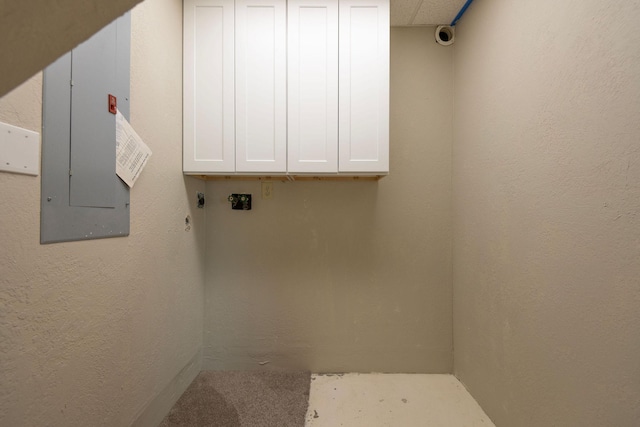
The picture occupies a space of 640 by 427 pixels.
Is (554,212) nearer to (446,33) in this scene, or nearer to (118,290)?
(446,33)

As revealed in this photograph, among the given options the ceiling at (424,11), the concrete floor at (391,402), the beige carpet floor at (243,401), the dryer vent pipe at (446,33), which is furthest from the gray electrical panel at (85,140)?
the dryer vent pipe at (446,33)

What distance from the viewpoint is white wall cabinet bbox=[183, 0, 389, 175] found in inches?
69.9

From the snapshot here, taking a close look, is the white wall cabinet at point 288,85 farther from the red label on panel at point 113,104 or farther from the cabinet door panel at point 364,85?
the red label on panel at point 113,104

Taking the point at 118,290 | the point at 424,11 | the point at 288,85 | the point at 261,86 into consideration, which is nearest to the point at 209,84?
the point at 261,86

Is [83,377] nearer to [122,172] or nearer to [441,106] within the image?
[122,172]

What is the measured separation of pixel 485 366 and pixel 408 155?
4.46ft

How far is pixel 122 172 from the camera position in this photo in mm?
1273

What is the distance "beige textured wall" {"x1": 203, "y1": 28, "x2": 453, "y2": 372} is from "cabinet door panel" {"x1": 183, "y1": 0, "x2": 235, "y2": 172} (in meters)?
0.39

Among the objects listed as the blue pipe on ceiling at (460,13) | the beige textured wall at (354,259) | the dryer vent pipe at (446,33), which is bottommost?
the beige textured wall at (354,259)

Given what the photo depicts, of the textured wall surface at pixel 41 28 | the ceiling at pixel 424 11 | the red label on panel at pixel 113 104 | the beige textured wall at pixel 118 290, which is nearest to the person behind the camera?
the textured wall surface at pixel 41 28

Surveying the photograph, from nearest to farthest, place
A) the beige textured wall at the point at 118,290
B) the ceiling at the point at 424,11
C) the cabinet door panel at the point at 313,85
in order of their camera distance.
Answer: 1. the beige textured wall at the point at 118,290
2. the cabinet door panel at the point at 313,85
3. the ceiling at the point at 424,11

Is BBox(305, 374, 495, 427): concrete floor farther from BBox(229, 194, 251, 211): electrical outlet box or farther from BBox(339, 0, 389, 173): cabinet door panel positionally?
BBox(339, 0, 389, 173): cabinet door panel

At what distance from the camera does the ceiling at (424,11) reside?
74.8 inches

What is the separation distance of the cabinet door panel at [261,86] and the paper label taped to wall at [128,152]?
1.72ft
